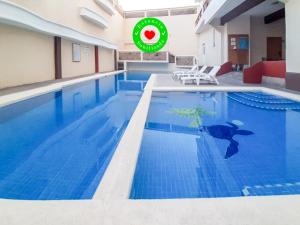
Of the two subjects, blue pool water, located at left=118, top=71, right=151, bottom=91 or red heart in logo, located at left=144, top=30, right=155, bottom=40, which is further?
red heart in logo, located at left=144, top=30, right=155, bottom=40

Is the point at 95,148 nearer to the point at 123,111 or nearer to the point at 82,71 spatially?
the point at 123,111

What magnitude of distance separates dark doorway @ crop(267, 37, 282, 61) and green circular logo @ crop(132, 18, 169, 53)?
10849 mm

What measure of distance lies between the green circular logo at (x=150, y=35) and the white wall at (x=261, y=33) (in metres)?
10.5

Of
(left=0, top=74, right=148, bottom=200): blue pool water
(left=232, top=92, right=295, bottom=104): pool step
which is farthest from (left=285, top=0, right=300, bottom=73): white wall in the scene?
(left=0, top=74, right=148, bottom=200): blue pool water

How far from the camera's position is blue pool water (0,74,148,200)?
2163mm

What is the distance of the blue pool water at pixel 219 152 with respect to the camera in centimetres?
214

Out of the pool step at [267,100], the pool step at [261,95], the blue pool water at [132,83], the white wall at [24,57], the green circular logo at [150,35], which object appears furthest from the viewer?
the green circular logo at [150,35]

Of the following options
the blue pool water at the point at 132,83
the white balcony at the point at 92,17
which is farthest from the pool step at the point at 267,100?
the white balcony at the point at 92,17

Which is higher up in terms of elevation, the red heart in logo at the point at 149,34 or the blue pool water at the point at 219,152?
the red heart in logo at the point at 149,34

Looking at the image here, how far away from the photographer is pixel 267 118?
4707mm

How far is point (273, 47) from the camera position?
12430 mm

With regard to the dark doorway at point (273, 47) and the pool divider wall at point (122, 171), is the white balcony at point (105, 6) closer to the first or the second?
the dark doorway at point (273, 47)

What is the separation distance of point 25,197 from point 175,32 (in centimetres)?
2291

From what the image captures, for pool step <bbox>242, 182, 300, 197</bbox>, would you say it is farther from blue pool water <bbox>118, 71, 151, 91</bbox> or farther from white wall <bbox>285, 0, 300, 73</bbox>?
blue pool water <bbox>118, 71, 151, 91</bbox>
